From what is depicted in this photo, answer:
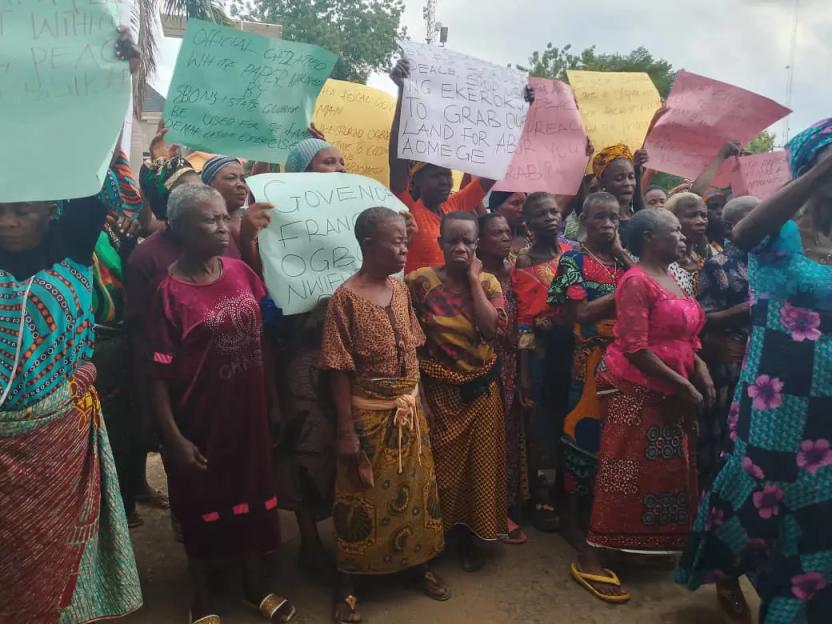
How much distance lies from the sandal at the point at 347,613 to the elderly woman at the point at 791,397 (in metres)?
1.70

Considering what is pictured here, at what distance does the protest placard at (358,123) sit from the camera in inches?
179

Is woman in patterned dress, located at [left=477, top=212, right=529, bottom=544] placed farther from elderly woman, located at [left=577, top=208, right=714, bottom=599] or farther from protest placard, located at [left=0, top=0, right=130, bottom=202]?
protest placard, located at [left=0, top=0, right=130, bottom=202]

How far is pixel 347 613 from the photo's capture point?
2994mm

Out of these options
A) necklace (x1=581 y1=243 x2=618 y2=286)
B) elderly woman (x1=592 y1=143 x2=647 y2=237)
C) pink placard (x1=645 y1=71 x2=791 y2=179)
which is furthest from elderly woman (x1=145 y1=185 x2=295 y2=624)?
pink placard (x1=645 y1=71 x2=791 y2=179)

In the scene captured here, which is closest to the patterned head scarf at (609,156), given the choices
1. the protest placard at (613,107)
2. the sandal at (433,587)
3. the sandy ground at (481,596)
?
the protest placard at (613,107)

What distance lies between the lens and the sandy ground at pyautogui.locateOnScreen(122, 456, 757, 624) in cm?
306

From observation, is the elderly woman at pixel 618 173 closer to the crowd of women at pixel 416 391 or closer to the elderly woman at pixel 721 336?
the crowd of women at pixel 416 391

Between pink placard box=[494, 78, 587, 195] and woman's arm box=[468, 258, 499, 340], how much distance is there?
1.03 meters

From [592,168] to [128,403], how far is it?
329cm

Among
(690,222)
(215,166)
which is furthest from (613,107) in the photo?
(215,166)

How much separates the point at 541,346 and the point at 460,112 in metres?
1.47

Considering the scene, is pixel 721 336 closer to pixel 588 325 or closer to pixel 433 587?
pixel 588 325

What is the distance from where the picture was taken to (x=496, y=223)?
12.1ft

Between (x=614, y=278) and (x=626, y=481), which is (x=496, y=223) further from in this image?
(x=626, y=481)
